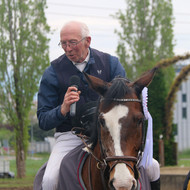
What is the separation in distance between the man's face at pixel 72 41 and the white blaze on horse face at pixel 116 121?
43.0 inches

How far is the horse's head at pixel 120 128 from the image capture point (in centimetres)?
303

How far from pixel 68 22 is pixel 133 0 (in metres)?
26.7

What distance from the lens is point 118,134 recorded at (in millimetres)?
3137

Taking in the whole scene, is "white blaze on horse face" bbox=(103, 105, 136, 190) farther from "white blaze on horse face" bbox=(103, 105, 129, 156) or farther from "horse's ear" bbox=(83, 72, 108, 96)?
"horse's ear" bbox=(83, 72, 108, 96)

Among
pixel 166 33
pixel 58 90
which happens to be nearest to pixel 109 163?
pixel 58 90

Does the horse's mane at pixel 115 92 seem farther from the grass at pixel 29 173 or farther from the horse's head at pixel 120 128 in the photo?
the grass at pixel 29 173

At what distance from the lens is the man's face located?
161 inches

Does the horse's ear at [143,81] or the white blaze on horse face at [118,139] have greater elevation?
the horse's ear at [143,81]

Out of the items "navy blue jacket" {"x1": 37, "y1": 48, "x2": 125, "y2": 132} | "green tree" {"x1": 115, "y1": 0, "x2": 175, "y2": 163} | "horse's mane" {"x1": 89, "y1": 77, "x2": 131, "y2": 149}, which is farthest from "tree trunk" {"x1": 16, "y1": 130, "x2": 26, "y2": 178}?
"horse's mane" {"x1": 89, "y1": 77, "x2": 131, "y2": 149}

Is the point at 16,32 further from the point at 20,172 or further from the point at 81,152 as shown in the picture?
the point at 81,152

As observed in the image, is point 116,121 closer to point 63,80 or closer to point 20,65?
point 63,80

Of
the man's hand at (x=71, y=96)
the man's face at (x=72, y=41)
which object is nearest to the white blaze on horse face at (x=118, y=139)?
the man's hand at (x=71, y=96)

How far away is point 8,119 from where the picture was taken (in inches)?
827

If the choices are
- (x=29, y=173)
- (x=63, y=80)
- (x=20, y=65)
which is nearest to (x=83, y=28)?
(x=63, y=80)
